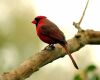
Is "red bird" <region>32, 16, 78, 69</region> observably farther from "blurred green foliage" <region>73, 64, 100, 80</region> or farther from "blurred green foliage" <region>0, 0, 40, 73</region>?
"blurred green foliage" <region>0, 0, 40, 73</region>

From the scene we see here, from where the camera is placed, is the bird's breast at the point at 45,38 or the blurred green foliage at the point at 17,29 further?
the blurred green foliage at the point at 17,29

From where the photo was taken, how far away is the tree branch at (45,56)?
3.48 m

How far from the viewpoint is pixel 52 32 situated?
4824mm

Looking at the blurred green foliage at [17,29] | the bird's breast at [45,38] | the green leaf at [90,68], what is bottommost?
the blurred green foliage at [17,29]

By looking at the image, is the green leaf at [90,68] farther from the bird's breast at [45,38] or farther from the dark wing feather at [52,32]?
the bird's breast at [45,38]

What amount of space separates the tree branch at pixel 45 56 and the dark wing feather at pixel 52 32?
154 mm

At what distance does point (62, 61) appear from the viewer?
44.1 ft

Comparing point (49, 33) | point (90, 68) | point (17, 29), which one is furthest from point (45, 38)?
point (17, 29)

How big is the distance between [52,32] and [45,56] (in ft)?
2.63

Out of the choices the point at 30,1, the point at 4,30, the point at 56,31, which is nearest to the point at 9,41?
the point at 4,30

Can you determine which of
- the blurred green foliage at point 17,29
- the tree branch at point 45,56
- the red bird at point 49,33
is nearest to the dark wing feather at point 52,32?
the red bird at point 49,33

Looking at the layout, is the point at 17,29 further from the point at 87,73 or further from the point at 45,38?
the point at 87,73

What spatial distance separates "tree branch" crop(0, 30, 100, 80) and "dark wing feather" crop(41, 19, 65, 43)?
15 cm

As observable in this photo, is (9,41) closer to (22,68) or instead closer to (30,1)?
(30,1)
